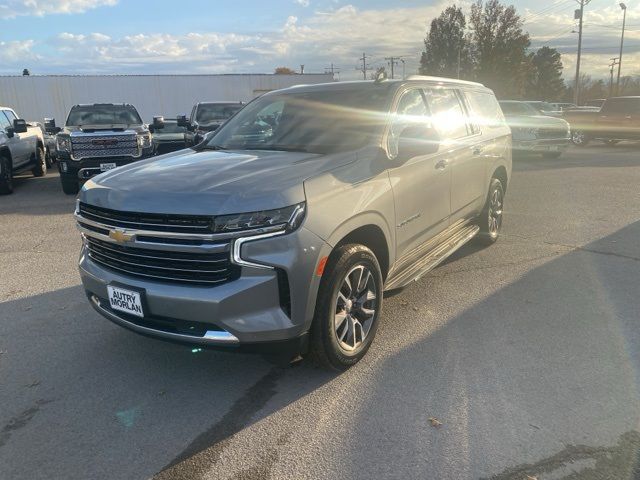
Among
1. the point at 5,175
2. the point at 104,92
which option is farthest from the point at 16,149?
the point at 104,92

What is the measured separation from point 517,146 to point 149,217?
50.7 feet

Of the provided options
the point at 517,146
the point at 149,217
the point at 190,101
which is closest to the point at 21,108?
the point at 190,101

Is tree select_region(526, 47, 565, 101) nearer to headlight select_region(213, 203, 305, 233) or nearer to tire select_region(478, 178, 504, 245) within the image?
tire select_region(478, 178, 504, 245)

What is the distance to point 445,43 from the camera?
66.9 m

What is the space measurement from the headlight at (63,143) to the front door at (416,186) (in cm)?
853

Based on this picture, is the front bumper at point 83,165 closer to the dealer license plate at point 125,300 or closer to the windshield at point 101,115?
the windshield at point 101,115

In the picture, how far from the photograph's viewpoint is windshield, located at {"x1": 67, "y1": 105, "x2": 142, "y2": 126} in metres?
11.9

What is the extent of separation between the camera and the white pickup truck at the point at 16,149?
38.1ft

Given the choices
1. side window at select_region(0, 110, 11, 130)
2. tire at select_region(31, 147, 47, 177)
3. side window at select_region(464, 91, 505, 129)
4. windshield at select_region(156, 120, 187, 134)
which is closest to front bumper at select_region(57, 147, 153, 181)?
side window at select_region(0, 110, 11, 130)

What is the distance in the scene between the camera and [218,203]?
2.83 meters

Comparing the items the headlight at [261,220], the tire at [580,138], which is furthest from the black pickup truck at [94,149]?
the tire at [580,138]

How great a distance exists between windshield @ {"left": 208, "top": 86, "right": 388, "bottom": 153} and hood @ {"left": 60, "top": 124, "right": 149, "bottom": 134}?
7.22 meters

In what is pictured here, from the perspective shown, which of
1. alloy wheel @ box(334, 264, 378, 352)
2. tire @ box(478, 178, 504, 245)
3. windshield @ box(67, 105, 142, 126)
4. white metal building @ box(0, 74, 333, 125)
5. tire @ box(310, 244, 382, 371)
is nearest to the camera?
tire @ box(310, 244, 382, 371)

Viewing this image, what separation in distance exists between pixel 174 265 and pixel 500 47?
5875 centimetres
